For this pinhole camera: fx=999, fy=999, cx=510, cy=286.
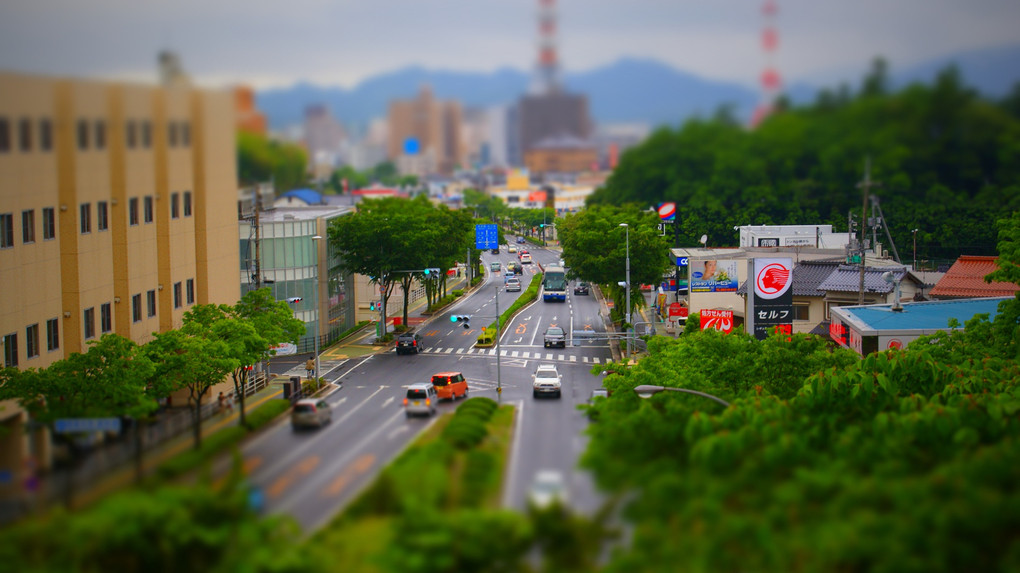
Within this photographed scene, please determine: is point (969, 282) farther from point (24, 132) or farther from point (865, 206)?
point (24, 132)

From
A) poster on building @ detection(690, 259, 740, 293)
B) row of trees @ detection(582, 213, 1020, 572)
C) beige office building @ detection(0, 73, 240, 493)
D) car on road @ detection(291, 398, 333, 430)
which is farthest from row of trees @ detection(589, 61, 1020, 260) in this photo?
beige office building @ detection(0, 73, 240, 493)

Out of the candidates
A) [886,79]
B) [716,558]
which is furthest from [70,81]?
[886,79]

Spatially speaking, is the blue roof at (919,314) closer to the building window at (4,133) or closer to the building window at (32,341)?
the building window at (32,341)

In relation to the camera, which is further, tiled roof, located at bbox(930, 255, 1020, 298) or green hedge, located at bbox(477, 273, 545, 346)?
green hedge, located at bbox(477, 273, 545, 346)

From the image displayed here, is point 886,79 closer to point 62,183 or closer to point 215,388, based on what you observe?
point 62,183

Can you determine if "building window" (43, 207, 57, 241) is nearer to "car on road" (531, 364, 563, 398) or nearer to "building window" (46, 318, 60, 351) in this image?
"building window" (46, 318, 60, 351)

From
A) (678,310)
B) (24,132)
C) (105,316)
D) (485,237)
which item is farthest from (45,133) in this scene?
(485,237)

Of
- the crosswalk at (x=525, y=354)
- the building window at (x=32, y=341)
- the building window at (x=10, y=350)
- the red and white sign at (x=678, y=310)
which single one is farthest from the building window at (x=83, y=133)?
the red and white sign at (x=678, y=310)
